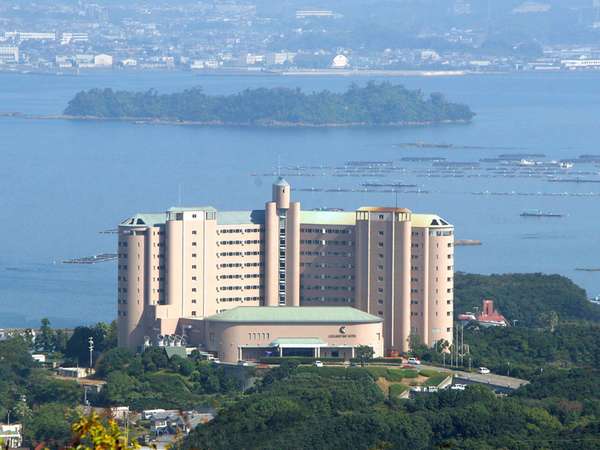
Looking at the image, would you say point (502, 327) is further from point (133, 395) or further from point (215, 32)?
point (215, 32)

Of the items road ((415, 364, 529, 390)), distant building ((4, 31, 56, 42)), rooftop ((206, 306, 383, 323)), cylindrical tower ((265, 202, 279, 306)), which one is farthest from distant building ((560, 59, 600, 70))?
road ((415, 364, 529, 390))

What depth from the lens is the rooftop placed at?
114ft

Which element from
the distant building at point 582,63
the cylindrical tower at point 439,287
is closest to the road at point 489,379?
Answer: the cylindrical tower at point 439,287

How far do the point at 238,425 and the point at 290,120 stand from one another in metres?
73.5

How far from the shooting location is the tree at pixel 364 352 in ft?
113

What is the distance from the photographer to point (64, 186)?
70062 mm

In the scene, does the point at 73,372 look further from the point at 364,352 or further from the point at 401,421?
the point at 401,421

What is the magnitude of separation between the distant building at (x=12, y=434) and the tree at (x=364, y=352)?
216 inches

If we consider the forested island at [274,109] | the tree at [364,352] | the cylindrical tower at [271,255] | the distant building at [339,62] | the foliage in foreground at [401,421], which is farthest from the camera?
the distant building at [339,62]

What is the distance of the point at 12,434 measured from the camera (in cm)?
3014

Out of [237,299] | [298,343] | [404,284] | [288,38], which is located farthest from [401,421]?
[288,38]

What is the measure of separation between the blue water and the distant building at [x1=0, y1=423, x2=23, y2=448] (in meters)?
11.7

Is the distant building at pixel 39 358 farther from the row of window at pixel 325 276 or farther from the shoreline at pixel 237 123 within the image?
the shoreline at pixel 237 123

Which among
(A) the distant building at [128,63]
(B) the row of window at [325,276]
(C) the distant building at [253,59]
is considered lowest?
(B) the row of window at [325,276]
